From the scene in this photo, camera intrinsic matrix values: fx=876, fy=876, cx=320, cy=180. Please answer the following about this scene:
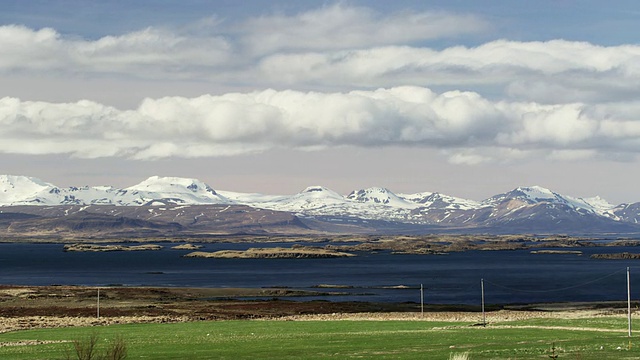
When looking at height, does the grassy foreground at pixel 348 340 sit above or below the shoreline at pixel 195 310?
above

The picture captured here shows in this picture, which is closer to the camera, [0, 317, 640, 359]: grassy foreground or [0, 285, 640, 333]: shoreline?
[0, 317, 640, 359]: grassy foreground

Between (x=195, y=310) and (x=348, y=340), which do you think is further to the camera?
(x=195, y=310)

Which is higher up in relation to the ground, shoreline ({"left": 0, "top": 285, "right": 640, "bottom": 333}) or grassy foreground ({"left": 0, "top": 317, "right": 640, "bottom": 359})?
grassy foreground ({"left": 0, "top": 317, "right": 640, "bottom": 359})

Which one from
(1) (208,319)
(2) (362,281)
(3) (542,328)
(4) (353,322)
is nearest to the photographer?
(3) (542,328)

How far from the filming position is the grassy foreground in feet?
151

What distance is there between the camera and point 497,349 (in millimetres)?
46688

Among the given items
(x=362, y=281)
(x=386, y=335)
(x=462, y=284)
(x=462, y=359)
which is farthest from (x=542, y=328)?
(x=362, y=281)

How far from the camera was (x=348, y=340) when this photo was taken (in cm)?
5822

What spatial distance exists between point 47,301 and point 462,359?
98.3 m

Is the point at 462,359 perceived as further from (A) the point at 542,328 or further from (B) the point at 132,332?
(B) the point at 132,332

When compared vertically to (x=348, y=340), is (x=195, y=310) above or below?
below

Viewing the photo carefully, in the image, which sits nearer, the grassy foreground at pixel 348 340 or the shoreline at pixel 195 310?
the grassy foreground at pixel 348 340

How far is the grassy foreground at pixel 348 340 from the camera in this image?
46156 mm

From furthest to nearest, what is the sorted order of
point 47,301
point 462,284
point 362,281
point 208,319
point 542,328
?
point 362,281
point 462,284
point 47,301
point 208,319
point 542,328
